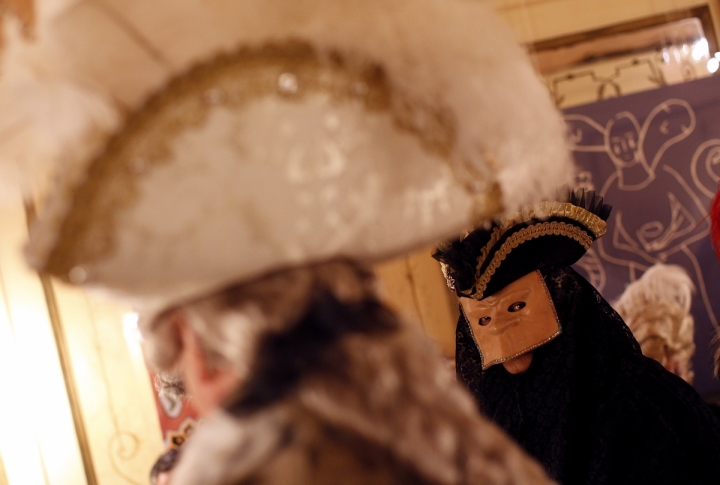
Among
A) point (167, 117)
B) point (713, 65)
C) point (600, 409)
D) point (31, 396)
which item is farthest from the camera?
point (713, 65)

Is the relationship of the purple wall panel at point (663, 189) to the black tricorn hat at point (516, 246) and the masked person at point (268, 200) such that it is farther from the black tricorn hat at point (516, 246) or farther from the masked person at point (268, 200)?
the masked person at point (268, 200)

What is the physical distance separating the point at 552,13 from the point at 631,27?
30 cm

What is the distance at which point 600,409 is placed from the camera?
45.9 inches

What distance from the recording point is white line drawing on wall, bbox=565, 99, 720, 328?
1.97 metres

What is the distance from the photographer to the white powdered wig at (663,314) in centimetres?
194

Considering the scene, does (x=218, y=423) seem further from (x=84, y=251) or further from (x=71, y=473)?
(x=71, y=473)

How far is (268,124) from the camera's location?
0.42 metres

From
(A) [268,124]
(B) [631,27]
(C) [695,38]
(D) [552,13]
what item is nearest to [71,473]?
(A) [268,124]

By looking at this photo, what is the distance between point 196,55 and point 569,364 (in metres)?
1.05

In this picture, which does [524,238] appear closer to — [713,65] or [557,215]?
[557,215]

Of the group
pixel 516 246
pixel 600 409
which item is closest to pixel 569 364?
pixel 600 409

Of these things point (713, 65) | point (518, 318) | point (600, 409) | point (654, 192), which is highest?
point (713, 65)

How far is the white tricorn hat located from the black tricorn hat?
2.47 feet

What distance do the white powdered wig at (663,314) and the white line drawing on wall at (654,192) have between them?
4 cm
